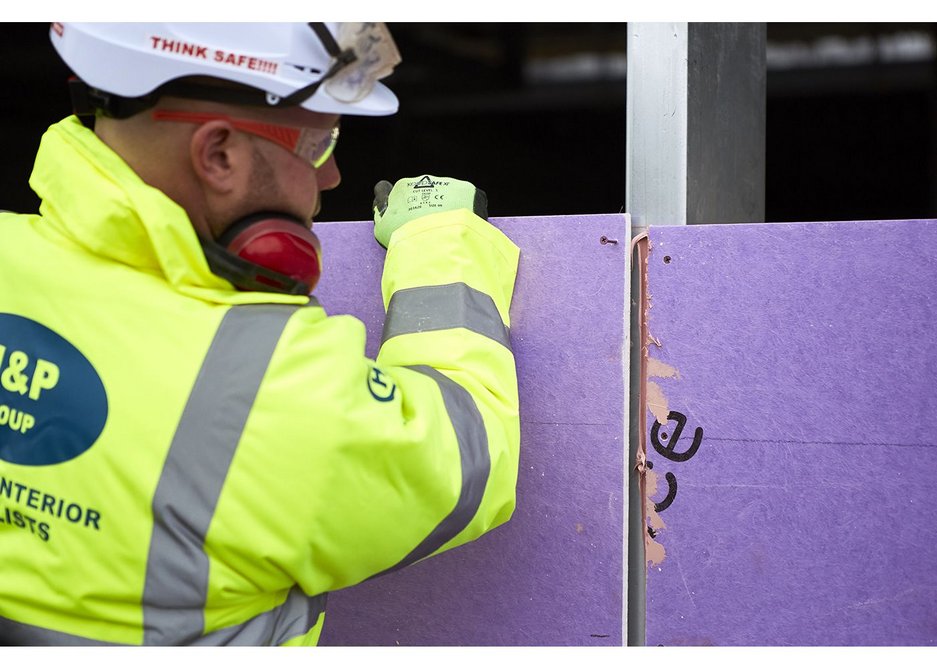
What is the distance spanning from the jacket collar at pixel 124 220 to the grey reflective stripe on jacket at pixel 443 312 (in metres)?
0.26

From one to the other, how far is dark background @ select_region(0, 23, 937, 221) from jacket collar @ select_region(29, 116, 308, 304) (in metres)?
5.45

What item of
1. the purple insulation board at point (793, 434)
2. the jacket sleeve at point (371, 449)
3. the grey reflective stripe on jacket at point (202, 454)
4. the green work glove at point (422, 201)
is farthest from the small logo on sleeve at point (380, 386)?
the purple insulation board at point (793, 434)

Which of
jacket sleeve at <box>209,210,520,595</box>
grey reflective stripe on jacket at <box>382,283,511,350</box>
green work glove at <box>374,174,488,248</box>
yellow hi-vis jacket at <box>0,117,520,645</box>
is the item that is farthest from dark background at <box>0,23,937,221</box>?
yellow hi-vis jacket at <box>0,117,520,645</box>

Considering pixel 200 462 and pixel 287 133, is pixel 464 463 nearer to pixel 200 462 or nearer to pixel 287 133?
pixel 200 462

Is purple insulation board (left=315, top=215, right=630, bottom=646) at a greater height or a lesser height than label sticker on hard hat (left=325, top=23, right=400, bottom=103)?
lesser

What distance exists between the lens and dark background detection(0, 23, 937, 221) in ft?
23.6

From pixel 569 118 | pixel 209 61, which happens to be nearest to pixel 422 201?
pixel 209 61

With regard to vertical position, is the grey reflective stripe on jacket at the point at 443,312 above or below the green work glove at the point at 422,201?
below

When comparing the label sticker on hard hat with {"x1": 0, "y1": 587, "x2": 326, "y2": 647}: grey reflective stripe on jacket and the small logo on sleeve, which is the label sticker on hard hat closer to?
the small logo on sleeve

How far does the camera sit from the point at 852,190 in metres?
8.98

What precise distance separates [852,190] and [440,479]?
29.0ft

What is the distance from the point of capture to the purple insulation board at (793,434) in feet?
4.98

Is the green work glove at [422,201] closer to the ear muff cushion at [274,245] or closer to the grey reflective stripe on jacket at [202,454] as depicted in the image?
the ear muff cushion at [274,245]

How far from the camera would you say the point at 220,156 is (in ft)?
4.00
